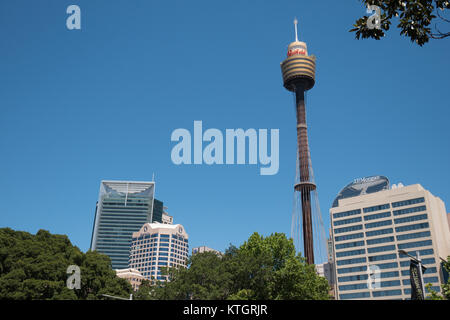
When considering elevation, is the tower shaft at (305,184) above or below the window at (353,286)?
above

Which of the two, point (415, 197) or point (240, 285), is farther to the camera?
point (415, 197)

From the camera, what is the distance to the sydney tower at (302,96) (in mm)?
110438

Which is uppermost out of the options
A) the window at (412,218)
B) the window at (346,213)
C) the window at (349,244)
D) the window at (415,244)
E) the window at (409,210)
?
the window at (346,213)

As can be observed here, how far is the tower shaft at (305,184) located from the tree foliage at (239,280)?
5970 cm

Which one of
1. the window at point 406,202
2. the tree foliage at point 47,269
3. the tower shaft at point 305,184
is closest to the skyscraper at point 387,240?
the window at point 406,202

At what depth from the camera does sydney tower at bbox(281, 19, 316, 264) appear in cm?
11044

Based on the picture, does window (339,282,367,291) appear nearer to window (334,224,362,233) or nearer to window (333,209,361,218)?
window (334,224,362,233)

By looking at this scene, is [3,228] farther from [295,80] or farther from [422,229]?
[422,229]

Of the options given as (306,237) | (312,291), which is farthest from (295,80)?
(312,291)

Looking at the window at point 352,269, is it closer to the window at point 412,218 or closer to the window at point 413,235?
the window at point 413,235

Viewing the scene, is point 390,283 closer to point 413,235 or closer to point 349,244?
point 413,235

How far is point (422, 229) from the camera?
111 metres

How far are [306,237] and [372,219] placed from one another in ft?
84.9

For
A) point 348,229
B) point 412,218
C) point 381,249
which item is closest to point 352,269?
point 381,249
